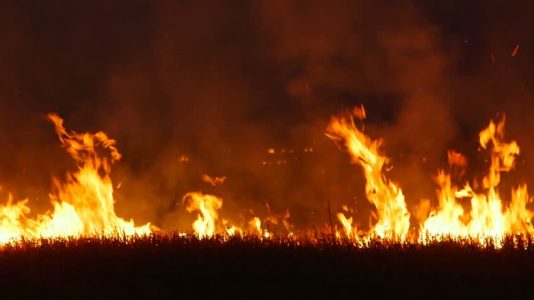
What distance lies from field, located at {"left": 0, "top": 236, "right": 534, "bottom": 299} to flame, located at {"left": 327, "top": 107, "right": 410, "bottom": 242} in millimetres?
2048

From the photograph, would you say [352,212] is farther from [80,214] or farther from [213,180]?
[80,214]

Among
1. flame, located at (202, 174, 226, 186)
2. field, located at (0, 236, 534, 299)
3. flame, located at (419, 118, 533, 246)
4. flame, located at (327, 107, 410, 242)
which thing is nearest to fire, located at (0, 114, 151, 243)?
field, located at (0, 236, 534, 299)

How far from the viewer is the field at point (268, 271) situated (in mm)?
6340

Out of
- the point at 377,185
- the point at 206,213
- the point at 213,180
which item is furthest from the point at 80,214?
the point at 377,185

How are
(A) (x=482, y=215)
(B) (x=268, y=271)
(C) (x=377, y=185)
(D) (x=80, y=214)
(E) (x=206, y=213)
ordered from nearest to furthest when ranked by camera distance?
(B) (x=268, y=271) < (A) (x=482, y=215) < (C) (x=377, y=185) < (D) (x=80, y=214) < (E) (x=206, y=213)

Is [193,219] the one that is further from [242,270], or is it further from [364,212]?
[242,270]

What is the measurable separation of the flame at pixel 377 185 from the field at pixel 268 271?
2.05 m

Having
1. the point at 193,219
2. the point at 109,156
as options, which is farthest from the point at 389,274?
the point at 109,156

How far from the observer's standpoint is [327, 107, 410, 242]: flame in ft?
31.3

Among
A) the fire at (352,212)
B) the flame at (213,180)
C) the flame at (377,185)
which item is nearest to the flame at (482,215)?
the fire at (352,212)

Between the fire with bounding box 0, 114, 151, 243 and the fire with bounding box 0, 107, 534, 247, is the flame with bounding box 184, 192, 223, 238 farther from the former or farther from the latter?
the fire with bounding box 0, 114, 151, 243

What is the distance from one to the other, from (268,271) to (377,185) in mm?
3329

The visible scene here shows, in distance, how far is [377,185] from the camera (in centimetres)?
981

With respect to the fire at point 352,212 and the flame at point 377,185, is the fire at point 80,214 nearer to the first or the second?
the fire at point 352,212
